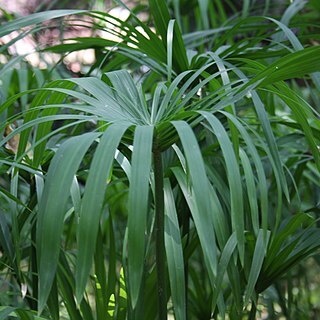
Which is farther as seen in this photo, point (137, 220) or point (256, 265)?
point (256, 265)

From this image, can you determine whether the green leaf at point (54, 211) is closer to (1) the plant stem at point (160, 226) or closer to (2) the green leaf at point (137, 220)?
(2) the green leaf at point (137, 220)

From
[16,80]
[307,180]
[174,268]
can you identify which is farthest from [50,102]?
[307,180]

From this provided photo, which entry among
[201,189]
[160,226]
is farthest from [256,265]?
[201,189]

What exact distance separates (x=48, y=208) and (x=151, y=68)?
1.55 feet

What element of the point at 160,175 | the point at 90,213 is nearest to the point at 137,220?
the point at 90,213

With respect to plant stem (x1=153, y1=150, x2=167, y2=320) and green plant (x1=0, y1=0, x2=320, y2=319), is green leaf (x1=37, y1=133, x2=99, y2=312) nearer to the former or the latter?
green plant (x1=0, y1=0, x2=320, y2=319)

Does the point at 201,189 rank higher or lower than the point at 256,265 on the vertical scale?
higher

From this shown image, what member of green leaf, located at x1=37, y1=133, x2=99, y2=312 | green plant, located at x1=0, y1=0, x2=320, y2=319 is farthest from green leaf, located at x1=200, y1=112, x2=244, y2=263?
green leaf, located at x1=37, y1=133, x2=99, y2=312

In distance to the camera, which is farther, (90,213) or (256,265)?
(256,265)

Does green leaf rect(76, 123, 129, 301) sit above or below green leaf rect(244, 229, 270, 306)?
above

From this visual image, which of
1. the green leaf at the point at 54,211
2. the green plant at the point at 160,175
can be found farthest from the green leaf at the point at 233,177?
the green leaf at the point at 54,211

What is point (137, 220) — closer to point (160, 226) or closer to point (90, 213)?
point (90, 213)

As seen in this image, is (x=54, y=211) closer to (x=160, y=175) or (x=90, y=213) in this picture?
(x=90, y=213)

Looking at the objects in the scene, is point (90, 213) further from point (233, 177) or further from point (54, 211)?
point (233, 177)
